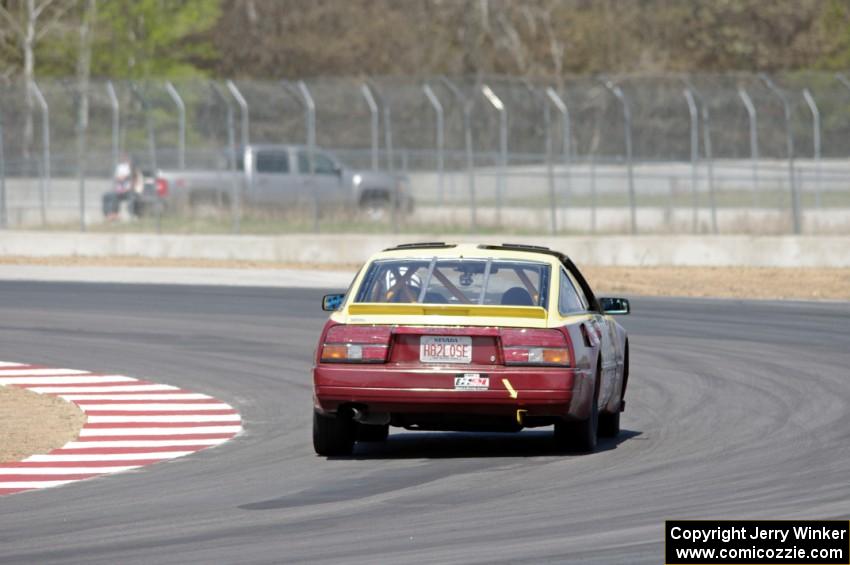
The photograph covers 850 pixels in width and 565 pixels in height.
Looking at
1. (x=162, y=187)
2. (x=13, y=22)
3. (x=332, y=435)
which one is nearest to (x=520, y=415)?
(x=332, y=435)

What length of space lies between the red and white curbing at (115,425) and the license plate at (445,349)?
2.00 meters

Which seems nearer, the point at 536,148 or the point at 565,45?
the point at 536,148

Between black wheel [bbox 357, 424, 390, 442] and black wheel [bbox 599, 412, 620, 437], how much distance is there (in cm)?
151

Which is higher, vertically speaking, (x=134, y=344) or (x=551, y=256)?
(x=551, y=256)

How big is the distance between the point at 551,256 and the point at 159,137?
47.3 metres

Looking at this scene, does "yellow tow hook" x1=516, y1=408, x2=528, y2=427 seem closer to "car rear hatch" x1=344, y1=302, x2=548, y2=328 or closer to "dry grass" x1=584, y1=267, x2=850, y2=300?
"car rear hatch" x1=344, y1=302, x2=548, y2=328

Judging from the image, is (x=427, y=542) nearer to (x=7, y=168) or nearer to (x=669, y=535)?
(x=669, y=535)

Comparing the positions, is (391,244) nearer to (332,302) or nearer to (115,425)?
(115,425)

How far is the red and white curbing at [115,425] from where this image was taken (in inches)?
462

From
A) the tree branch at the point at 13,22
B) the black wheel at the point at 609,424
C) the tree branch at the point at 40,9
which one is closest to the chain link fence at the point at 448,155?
the tree branch at the point at 13,22

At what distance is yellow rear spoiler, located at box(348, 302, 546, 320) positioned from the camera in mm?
11508

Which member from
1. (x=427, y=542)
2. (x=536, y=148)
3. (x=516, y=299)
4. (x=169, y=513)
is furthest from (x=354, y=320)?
(x=536, y=148)

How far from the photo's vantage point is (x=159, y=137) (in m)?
58.8

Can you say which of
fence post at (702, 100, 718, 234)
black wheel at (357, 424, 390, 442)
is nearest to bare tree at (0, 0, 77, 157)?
fence post at (702, 100, 718, 234)
